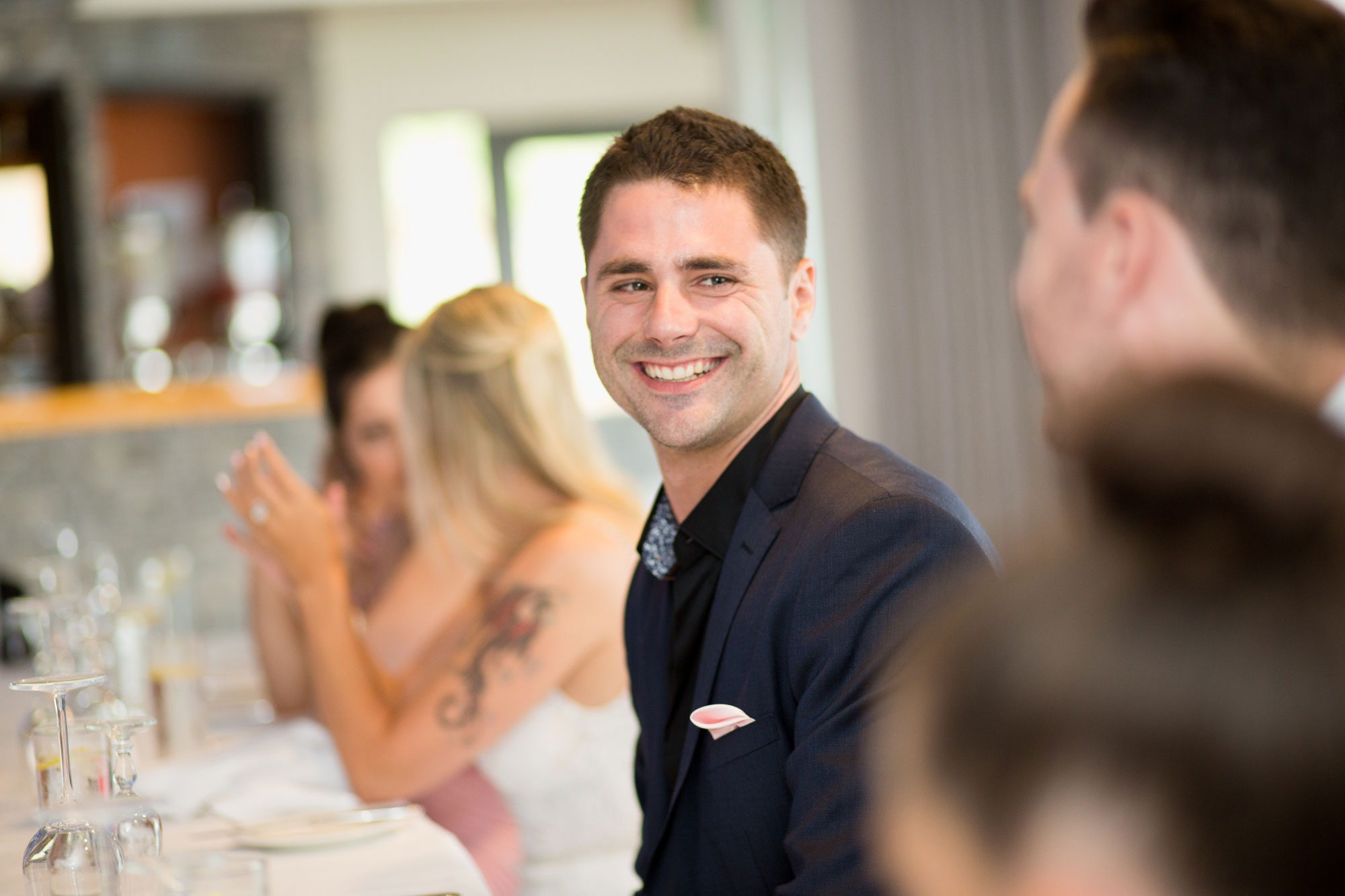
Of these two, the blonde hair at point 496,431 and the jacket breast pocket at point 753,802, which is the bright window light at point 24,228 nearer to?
the blonde hair at point 496,431

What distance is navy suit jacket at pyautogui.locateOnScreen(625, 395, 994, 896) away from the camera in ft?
4.04

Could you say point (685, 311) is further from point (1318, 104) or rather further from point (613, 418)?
point (613, 418)

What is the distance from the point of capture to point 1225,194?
707 millimetres

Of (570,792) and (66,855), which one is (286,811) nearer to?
(570,792)

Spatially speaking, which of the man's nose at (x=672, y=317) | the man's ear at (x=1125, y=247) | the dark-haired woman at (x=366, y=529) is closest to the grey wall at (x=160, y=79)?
the dark-haired woman at (x=366, y=529)

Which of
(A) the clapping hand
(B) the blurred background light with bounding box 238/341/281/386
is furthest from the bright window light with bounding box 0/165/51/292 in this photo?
(A) the clapping hand

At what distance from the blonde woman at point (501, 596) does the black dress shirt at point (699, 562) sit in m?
0.42

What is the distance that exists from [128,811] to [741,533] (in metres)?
0.67

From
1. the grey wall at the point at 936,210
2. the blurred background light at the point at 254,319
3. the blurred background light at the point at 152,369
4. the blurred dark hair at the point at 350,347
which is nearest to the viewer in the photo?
the blurred dark hair at the point at 350,347

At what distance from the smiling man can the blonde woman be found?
0.31m

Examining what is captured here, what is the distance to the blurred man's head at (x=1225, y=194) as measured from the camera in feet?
2.33

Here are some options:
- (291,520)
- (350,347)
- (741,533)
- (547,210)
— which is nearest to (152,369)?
(547,210)

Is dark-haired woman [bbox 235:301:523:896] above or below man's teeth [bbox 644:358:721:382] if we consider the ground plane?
below

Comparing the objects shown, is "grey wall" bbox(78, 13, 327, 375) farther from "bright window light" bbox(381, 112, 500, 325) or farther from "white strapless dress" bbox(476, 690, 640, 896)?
"white strapless dress" bbox(476, 690, 640, 896)
